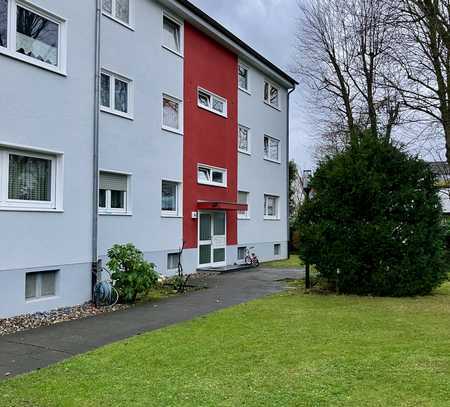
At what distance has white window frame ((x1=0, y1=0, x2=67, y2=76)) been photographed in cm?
988

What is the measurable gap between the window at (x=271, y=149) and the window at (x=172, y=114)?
23.9ft

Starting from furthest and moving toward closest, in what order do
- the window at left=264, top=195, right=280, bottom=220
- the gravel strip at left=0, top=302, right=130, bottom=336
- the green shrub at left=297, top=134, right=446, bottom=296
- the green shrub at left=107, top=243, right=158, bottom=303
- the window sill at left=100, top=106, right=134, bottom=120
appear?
the window at left=264, top=195, right=280, bottom=220
the window sill at left=100, top=106, right=134, bottom=120
the green shrub at left=297, top=134, right=446, bottom=296
the green shrub at left=107, top=243, right=158, bottom=303
the gravel strip at left=0, top=302, right=130, bottom=336

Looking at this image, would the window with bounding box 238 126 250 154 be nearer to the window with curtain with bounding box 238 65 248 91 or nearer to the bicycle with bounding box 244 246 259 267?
the window with curtain with bounding box 238 65 248 91

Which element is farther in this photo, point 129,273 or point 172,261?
point 172,261

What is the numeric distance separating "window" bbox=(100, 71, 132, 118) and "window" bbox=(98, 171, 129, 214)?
1688mm

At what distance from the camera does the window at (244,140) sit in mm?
20984

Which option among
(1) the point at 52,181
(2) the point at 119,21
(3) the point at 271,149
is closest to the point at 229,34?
(2) the point at 119,21

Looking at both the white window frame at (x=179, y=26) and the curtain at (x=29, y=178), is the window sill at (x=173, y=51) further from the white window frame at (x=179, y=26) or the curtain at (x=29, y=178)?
the curtain at (x=29, y=178)

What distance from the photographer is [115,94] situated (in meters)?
13.5

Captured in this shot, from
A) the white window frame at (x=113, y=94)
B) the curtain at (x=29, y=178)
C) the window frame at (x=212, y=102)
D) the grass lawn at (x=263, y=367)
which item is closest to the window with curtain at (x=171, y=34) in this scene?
the window frame at (x=212, y=102)

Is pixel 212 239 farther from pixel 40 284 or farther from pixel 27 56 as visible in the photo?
pixel 27 56

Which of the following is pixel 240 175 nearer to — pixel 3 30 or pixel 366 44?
pixel 366 44

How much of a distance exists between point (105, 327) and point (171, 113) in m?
9.03

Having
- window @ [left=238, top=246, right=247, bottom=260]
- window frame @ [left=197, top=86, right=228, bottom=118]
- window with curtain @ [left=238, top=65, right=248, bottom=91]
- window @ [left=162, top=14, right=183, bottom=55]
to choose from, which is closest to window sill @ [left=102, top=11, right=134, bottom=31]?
window @ [left=162, top=14, right=183, bottom=55]
